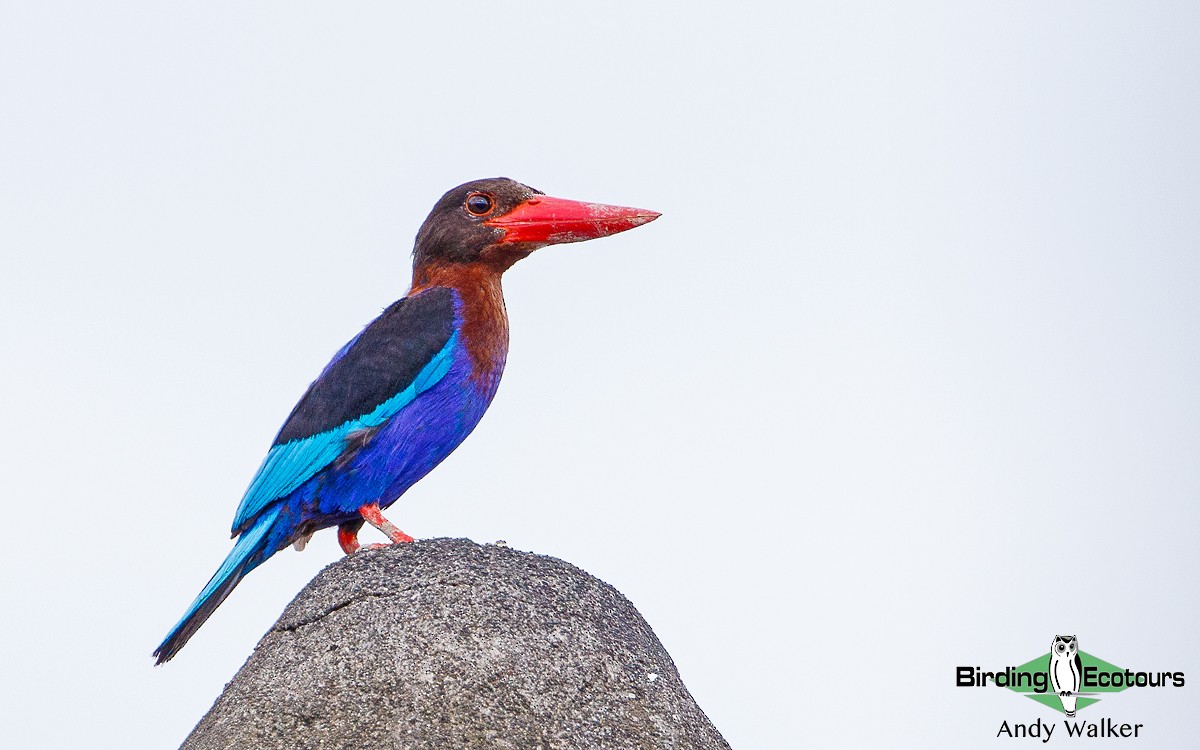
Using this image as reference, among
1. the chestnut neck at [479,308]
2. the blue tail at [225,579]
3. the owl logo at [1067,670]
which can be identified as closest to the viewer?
the blue tail at [225,579]

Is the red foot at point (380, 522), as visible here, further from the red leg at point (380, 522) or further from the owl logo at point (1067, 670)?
the owl logo at point (1067, 670)

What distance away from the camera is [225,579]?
720cm

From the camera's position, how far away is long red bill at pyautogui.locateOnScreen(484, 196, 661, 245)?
800cm

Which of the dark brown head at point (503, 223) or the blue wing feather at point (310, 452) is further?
the dark brown head at point (503, 223)

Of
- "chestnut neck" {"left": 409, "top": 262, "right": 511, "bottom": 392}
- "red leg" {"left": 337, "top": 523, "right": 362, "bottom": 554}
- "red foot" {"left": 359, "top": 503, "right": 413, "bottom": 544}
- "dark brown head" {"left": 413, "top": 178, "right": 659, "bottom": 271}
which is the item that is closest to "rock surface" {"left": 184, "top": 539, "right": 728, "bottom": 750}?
"red foot" {"left": 359, "top": 503, "right": 413, "bottom": 544}

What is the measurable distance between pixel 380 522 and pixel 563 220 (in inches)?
74.8

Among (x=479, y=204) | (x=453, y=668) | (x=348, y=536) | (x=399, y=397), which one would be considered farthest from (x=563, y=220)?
(x=453, y=668)

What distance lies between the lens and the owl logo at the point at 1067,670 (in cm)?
850

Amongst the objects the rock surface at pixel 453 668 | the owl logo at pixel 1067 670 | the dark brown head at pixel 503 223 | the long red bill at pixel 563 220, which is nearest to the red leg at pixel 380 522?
the rock surface at pixel 453 668

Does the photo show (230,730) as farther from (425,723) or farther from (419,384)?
(419,384)

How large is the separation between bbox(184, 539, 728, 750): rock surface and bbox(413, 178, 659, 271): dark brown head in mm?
2040

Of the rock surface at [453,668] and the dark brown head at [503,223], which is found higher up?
the dark brown head at [503,223]

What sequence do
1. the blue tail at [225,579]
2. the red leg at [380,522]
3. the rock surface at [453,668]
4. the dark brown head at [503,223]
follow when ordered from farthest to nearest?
the dark brown head at [503,223] → the red leg at [380,522] → the blue tail at [225,579] → the rock surface at [453,668]

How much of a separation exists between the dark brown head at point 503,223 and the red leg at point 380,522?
142cm
